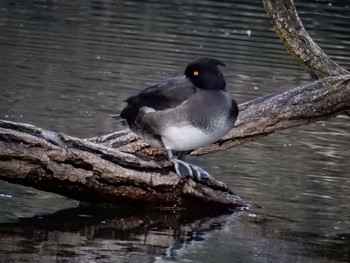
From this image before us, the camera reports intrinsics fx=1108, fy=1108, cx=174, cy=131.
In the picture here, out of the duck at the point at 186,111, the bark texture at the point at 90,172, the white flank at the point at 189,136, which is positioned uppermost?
the duck at the point at 186,111

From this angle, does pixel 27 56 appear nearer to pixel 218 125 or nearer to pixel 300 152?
pixel 300 152

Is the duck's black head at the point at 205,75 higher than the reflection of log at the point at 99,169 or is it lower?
higher

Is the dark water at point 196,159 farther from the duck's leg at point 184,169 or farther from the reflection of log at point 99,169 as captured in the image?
the duck's leg at point 184,169

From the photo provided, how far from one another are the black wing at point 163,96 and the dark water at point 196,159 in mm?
815

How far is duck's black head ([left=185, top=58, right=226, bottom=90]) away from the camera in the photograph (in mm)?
8227

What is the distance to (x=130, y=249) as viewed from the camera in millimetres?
7363

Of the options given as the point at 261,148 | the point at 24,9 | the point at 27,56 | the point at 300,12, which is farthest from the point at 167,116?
the point at 300,12

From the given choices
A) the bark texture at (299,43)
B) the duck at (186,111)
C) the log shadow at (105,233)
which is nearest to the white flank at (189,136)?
the duck at (186,111)

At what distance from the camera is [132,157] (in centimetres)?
848

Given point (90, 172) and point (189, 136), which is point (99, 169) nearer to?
point (90, 172)

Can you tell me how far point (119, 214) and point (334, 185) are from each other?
2.54 m

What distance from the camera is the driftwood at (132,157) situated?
8.02 meters

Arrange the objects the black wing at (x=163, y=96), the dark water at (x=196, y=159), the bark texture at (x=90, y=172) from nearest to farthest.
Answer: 1. the dark water at (x=196, y=159)
2. the bark texture at (x=90, y=172)
3. the black wing at (x=163, y=96)

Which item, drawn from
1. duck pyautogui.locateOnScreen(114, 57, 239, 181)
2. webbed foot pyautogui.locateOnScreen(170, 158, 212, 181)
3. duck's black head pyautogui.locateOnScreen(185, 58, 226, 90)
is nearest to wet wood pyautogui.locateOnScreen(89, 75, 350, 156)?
webbed foot pyautogui.locateOnScreen(170, 158, 212, 181)
